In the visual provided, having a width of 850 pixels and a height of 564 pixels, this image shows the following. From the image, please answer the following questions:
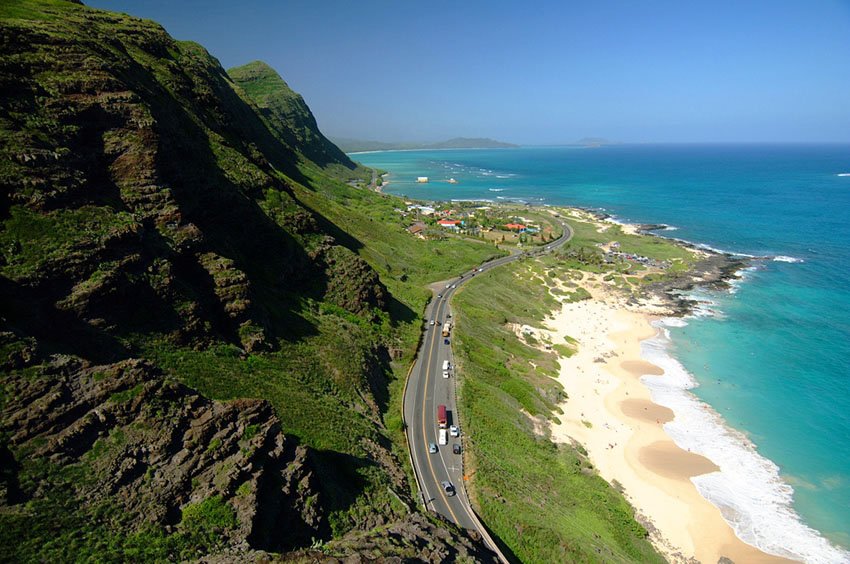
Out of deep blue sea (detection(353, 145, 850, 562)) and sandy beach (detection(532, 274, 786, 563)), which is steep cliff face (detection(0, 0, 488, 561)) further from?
deep blue sea (detection(353, 145, 850, 562))

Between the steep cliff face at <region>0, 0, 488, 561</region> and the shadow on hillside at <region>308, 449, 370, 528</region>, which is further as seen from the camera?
the shadow on hillside at <region>308, 449, 370, 528</region>

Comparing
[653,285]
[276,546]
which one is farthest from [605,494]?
[653,285]

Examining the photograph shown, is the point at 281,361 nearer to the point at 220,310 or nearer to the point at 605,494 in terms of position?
the point at 220,310

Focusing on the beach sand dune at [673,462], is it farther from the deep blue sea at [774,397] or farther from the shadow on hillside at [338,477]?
the shadow on hillside at [338,477]

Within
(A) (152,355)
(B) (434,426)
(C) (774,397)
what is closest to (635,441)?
(C) (774,397)

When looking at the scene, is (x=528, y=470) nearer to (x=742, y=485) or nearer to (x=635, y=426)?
(x=635, y=426)

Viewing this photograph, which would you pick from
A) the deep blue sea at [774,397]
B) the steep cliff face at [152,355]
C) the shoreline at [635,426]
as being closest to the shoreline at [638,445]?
the shoreline at [635,426]

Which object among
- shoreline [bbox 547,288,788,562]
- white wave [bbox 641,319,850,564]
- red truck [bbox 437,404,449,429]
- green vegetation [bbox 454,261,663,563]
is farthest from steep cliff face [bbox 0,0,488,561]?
white wave [bbox 641,319,850,564]
